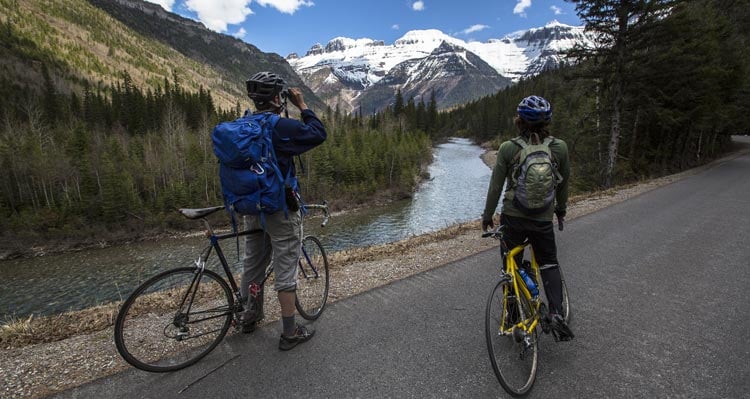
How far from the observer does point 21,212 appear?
104 feet

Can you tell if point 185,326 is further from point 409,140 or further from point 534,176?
point 409,140

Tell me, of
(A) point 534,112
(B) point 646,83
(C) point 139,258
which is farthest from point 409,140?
(A) point 534,112

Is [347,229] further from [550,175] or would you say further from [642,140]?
[550,175]

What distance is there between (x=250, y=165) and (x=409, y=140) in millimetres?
61191

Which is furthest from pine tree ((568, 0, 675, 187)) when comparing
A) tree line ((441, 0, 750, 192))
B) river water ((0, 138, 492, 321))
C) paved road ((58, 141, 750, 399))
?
paved road ((58, 141, 750, 399))

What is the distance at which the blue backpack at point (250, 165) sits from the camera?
9.78 feet

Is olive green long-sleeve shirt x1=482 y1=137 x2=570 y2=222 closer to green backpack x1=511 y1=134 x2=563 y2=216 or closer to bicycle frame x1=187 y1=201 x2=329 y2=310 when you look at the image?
green backpack x1=511 y1=134 x2=563 y2=216

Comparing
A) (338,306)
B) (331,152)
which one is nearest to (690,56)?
(338,306)

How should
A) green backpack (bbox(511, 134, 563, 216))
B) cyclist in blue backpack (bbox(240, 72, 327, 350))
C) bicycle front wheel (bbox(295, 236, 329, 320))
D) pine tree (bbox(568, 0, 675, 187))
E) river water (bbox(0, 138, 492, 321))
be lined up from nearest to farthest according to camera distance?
green backpack (bbox(511, 134, 563, 216)) < cyclist in blue backpack (bbox(240, 72, 327, 350)) < bicycle front wheel (bbox(295, 236, 329, 320)) < pine tree (bbox(568, 0, 675, 187)) < river water (bbox(0, 138, 492, 321))

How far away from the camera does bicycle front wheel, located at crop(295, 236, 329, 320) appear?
4.55 metres

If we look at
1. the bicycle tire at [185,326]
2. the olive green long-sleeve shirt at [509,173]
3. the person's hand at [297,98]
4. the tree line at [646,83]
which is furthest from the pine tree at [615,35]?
the bicycle tire at [185,326]

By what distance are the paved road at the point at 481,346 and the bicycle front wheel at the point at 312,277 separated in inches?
11.0

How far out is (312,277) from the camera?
480cm

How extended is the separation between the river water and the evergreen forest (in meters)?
4.59
